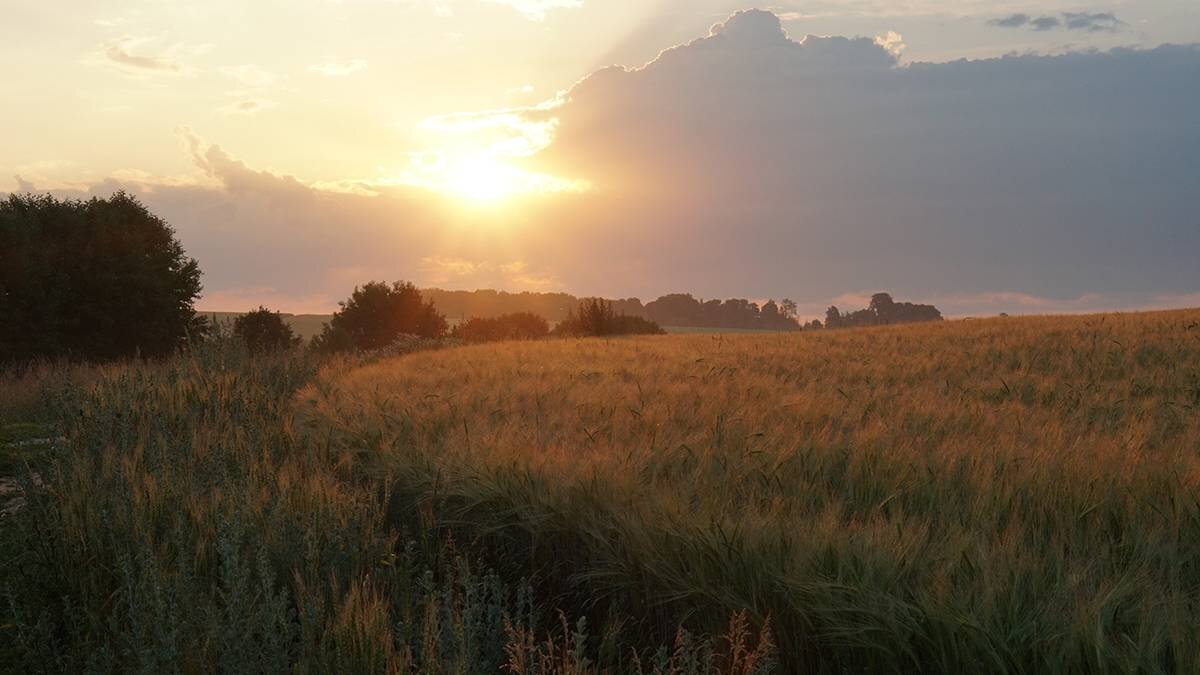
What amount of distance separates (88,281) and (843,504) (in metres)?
32.4

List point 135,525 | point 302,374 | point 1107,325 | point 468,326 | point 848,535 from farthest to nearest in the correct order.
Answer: point 468,326 → point 1107,325 → point 302,374 → point 135,525 → point 848,535

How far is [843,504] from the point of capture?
4.35m

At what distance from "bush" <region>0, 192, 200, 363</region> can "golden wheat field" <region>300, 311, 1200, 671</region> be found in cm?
2462

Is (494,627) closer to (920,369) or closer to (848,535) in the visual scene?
(848,535)

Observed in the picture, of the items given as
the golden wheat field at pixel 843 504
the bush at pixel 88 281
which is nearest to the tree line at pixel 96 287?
the bush at pixel 88 281

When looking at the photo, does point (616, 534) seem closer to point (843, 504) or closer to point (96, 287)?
point (843, 504)

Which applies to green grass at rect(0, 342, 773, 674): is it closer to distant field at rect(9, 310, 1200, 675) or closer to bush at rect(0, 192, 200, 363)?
distant field at rect(9, 310, 1200, 675)

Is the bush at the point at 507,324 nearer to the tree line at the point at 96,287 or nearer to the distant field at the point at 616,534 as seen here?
the tree line at the point at 96,287

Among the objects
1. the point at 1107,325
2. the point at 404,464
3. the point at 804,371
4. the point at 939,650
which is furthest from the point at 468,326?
the point at 939,650

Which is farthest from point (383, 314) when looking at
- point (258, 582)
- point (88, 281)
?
point (258, 582)

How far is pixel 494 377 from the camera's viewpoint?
10281mm

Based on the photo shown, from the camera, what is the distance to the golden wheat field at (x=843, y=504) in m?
3.05

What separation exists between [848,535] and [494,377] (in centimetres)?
710

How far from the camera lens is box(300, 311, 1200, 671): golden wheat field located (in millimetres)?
3049
